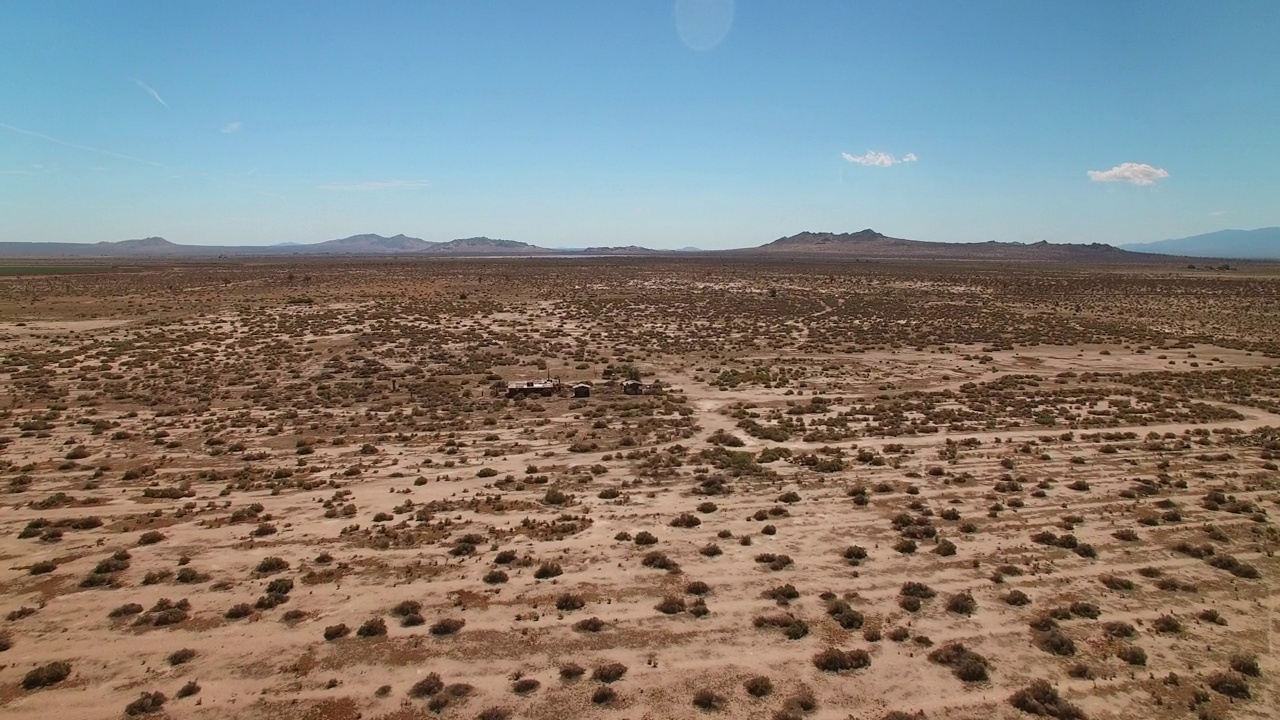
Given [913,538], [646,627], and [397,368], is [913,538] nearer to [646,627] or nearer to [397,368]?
[646,627]

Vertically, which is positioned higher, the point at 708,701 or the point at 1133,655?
the point at 1133,655

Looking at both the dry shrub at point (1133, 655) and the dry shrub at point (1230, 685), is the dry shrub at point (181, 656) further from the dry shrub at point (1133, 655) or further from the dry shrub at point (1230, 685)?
the dry shrub at point (1230, 685)

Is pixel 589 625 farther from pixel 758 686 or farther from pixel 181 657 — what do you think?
pixel 181 657

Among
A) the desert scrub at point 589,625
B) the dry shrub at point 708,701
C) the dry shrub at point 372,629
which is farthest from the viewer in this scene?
the desert scrub at point 589,625

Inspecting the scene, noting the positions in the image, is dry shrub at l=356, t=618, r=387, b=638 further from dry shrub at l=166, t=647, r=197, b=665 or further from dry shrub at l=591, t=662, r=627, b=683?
dry shrub at l=591, t=662, r=627, b=683

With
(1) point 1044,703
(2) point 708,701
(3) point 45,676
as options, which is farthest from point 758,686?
(3) point 45,676

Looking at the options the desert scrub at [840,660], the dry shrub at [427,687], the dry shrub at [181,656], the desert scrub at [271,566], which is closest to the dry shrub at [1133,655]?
the desert scrub at [840,660]

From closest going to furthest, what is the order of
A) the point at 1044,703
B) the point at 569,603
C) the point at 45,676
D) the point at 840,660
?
the point at 1044,703, the point at 45,676, the point at 840,660, the point at 569,603

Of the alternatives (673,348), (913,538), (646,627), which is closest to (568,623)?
(646,627)

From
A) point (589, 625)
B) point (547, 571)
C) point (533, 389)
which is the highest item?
point (533, 389)
